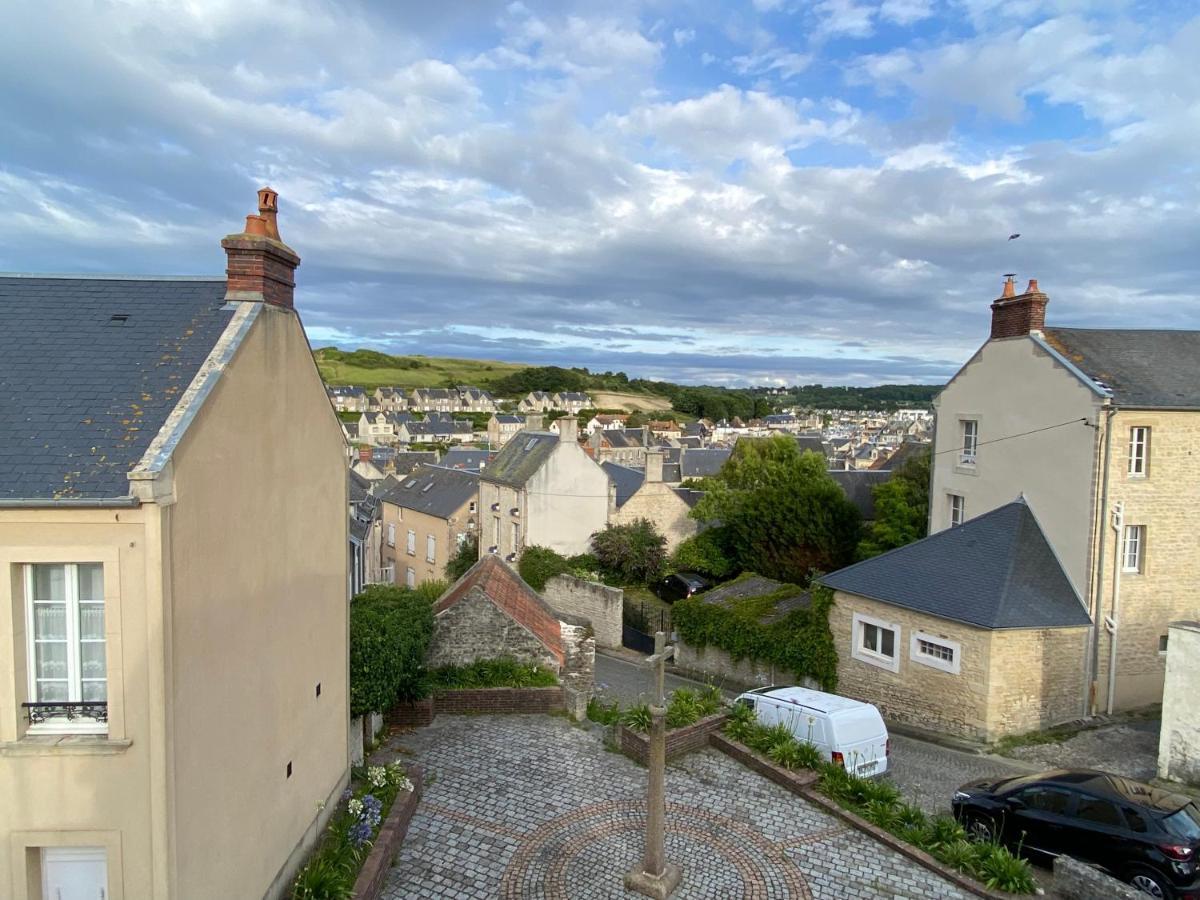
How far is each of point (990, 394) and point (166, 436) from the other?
21.3 metres

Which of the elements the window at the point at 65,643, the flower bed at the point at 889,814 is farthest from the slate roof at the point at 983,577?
the window at the point at 65,643

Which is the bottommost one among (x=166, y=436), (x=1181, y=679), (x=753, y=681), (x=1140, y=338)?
(x=753, y=681)

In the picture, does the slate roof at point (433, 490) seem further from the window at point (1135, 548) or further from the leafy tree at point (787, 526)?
the window at point (1135, 548)

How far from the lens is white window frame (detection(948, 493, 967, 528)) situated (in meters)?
22.5

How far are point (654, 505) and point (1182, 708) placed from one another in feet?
73.1

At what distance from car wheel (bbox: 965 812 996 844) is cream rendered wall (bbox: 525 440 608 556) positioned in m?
22.4

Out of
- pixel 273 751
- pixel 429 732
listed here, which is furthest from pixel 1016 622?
pixel 273 751

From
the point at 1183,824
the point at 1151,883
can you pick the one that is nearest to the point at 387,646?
the point at 1151,883

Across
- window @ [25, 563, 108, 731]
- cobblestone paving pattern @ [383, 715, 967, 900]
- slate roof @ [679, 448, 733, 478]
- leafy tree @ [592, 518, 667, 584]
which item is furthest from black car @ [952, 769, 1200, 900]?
slate roof @ [679, 448, 733, 478]

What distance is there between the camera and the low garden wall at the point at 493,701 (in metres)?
15.2

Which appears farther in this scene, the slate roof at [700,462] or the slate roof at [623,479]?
the slate roof at [700,462]

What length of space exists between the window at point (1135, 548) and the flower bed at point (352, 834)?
Result: 695 inches

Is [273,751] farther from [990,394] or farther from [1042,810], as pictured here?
[990,394]

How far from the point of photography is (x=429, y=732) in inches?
567
